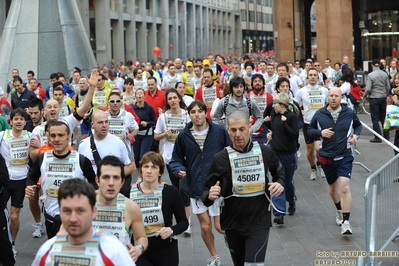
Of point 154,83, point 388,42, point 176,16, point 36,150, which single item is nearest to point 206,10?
point 176,16

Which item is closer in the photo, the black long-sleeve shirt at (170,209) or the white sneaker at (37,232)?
the black long-sleeve shirt at (170,209)

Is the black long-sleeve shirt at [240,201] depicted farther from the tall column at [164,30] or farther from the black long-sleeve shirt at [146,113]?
the tall column at [164,30]

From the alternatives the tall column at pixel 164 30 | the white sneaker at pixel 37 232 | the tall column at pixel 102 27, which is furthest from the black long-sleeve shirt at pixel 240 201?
the tall column at pixel 164 30

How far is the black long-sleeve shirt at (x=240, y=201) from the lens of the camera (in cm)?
758

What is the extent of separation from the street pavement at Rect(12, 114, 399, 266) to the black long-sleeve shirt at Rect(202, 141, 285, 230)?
6.74ft

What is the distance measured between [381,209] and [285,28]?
3307 centimetres

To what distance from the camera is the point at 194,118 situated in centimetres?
966

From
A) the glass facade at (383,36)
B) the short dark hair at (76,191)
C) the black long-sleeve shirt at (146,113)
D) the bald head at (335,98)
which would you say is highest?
the glass facade at (383,36)

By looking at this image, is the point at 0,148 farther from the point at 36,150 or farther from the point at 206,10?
the point at 206,10

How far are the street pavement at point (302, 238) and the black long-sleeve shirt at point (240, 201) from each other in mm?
2053

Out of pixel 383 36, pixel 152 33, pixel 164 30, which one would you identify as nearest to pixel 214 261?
pixel 383 36

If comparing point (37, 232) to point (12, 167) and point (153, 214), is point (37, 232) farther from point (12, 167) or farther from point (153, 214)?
point (153, 214)

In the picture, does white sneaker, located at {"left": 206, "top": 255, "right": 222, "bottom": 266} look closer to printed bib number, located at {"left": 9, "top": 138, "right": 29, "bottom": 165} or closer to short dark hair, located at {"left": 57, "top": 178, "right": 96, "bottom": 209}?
printed bib number, located at {"left": 9, "top": 138, "right": 29, "bottom": 165}

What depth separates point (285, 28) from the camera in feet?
135
